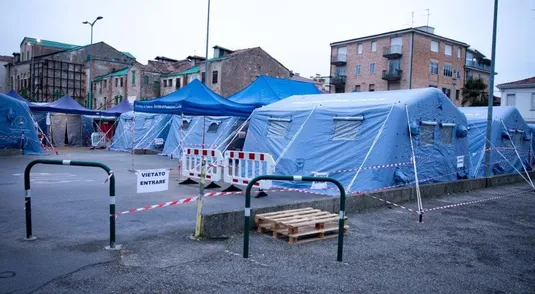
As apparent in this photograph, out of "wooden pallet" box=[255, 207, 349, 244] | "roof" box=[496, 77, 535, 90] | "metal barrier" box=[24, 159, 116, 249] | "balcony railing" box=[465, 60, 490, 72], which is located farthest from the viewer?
"balcony railing" box=[465, 60, 490, 72]

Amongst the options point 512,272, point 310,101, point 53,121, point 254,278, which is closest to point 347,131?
point 310,101

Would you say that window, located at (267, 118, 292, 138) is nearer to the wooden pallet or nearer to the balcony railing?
the wooden pallet

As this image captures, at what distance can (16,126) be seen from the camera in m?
21.1

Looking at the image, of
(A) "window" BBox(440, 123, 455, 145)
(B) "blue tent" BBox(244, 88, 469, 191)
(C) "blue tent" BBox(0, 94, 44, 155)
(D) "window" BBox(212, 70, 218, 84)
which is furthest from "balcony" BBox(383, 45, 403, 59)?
(C) "blue tent" BBox(0, 94, 44, 155)

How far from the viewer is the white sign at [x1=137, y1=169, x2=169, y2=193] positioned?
639 cm

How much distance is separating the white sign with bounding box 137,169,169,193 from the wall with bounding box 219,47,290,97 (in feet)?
129

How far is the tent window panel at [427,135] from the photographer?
43.0 ft

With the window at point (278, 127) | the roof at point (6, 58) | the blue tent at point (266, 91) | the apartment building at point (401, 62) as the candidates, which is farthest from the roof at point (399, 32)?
the roof at point (6, 58)

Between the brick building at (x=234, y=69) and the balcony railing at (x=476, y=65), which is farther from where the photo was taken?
the balcony railing at (x=476, y=65)

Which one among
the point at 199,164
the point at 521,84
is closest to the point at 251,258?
the point at 199,164

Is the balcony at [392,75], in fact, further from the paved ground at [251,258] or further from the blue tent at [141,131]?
the paved ground at [251,258]

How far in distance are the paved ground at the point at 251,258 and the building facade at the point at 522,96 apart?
40806 millimetres

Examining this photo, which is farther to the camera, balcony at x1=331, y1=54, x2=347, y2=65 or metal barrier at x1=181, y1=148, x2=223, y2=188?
balcony at x1=331, y1=54, x2=347, y2=65

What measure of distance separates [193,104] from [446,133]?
8.67 m
